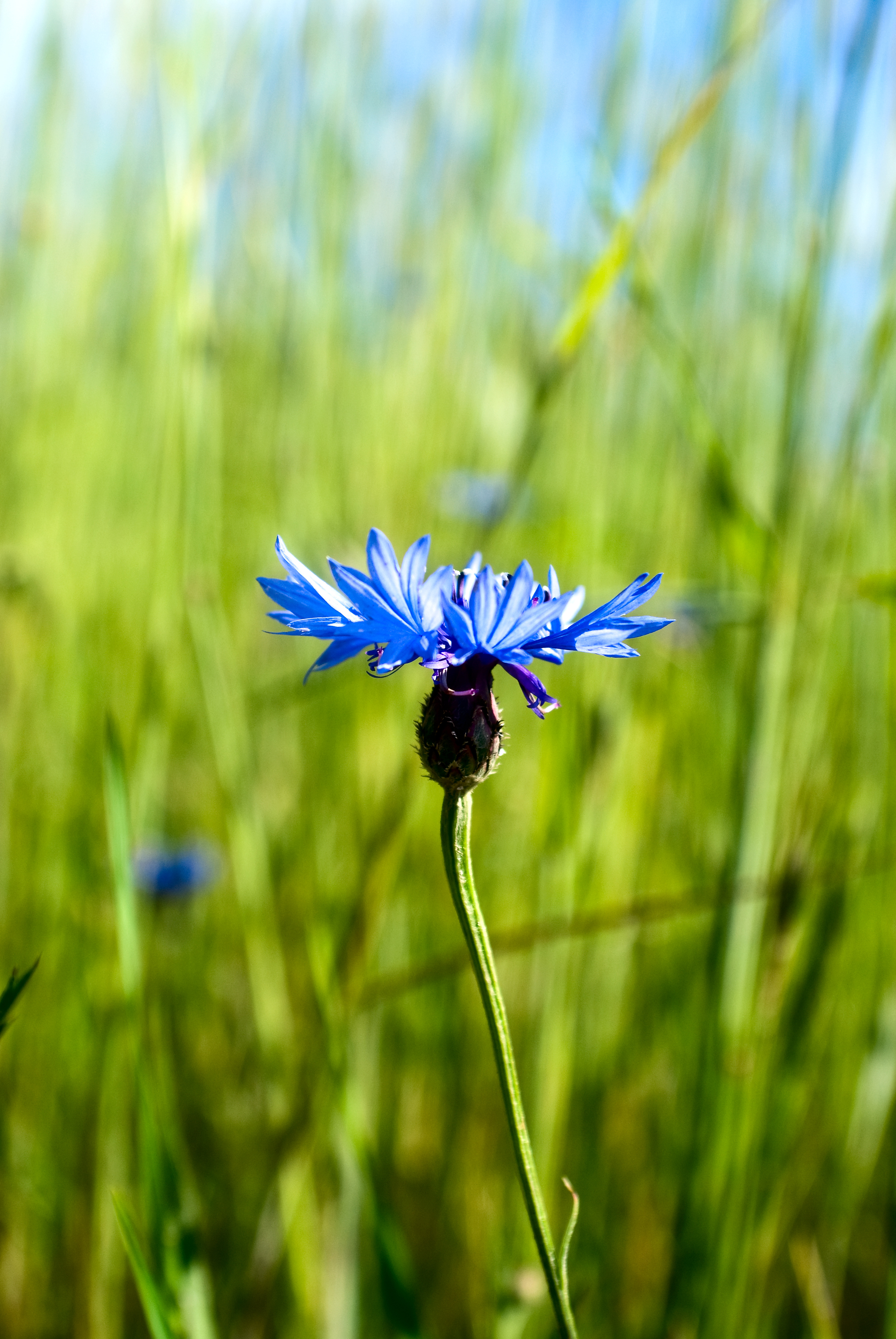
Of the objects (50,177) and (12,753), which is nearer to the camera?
(12,753)

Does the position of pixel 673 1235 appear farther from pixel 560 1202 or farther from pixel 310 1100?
pixel 310 1100

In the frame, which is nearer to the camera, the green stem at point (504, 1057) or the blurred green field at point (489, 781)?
the green stem at point (504, 1057)

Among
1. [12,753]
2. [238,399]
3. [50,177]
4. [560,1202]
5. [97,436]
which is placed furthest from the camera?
[238,399]

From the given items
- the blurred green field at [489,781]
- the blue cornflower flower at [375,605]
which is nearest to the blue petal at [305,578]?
the blue cornflower flower at [375,605]

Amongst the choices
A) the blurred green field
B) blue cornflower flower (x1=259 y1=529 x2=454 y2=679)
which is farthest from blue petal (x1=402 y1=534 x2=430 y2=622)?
the blurred green field

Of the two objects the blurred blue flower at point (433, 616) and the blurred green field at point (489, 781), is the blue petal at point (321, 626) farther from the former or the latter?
the blurred green field at point (489, 781)

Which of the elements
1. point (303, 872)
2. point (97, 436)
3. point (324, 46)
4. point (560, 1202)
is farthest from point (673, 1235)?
point (97, 436)
